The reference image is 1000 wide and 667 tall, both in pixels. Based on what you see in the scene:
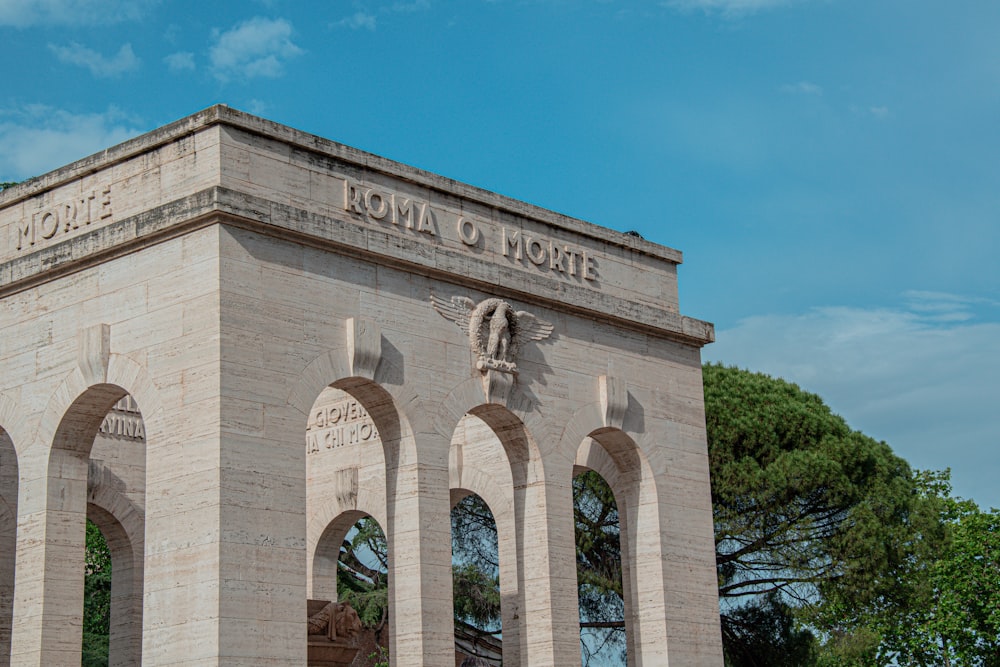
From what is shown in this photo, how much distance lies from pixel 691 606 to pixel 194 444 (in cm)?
1016

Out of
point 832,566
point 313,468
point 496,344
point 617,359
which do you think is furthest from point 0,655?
point 832,566

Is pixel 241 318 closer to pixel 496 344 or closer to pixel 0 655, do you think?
pixel 496 344

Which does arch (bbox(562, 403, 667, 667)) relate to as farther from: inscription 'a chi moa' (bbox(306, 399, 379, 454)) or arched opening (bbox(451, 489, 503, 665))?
→ arched opening (bbox(451, 489, 503, 665))

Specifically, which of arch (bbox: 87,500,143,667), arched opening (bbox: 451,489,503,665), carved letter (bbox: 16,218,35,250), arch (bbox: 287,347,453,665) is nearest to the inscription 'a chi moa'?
arch (bbox: 87,500,143,667)

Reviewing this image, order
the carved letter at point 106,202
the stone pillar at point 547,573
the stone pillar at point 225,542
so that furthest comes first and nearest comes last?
the stone pillar at point 547,573 < the carved letter at point 106,202 < the stone pillar at point 225,542

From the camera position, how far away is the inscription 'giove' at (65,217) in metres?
22.9

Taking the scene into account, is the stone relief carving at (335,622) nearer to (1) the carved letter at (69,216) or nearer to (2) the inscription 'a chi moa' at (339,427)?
(2) the inscription 'a chi moa' at (339,427)

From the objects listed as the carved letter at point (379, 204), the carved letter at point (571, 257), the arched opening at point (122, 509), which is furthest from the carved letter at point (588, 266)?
the arched opening at point (122, 509)

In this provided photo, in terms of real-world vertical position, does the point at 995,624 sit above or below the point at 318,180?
below

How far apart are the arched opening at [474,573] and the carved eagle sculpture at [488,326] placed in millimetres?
17599

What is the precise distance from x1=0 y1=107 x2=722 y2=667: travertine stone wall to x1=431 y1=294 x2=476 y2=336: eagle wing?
45mm

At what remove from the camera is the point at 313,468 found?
31.3 meters

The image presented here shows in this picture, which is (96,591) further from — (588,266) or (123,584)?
(588,266)

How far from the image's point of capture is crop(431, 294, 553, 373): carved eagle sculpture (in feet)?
80.0
